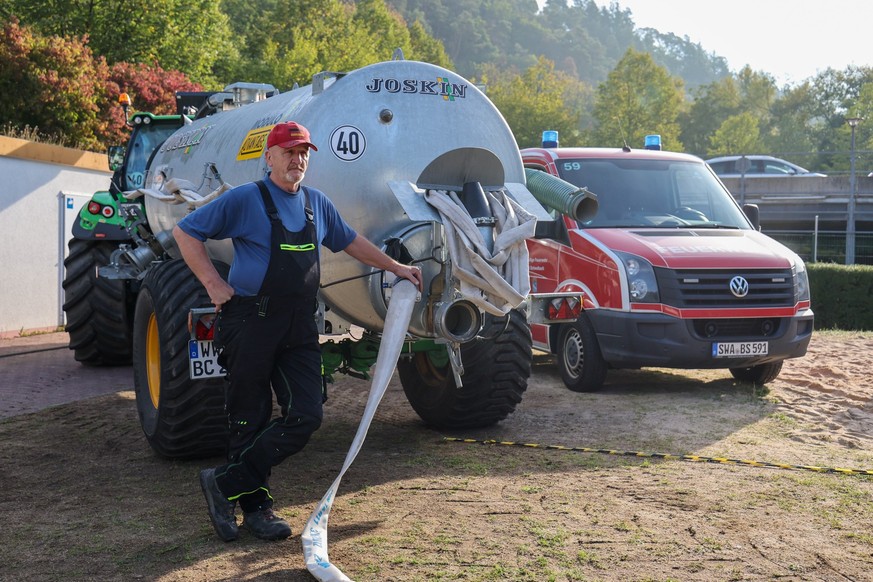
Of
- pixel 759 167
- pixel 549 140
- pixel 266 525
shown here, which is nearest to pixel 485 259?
pixel 266 525

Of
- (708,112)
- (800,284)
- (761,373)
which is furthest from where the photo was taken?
(708,112)

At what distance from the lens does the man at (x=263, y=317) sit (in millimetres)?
4965

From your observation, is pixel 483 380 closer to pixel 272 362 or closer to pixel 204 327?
pixel 204 327

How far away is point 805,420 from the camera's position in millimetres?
8469

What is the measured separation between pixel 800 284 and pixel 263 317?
611 cm

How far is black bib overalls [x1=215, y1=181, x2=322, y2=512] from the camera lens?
4.97 m

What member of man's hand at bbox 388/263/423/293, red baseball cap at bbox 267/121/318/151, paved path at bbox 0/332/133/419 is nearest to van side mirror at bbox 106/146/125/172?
paved path at bbox 0/332/133/419

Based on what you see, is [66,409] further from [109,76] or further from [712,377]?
[109,76]

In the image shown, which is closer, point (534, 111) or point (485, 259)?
point (485, 259)

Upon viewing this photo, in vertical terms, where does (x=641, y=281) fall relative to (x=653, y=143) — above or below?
below

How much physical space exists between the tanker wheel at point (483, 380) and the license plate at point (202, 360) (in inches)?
65.5

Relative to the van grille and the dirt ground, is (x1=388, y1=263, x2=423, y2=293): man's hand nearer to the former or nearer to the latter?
the dirt ground

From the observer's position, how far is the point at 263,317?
4.96 metres

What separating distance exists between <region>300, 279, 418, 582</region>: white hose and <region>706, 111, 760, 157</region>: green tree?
194 ft
